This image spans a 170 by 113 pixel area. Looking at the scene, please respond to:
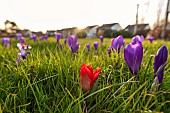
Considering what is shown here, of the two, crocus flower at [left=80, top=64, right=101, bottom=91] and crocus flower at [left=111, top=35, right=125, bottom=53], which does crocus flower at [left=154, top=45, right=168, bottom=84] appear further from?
crocus flower at [left=111, top=35, right=125, bottom=53]

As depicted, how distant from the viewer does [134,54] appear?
3.82 feet

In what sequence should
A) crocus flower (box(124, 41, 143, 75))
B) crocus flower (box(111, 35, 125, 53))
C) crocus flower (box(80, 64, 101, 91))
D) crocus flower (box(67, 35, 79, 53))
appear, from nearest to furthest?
crocus flower (box(80, 64, 101, 91)), crocus flower (box(124, 41, 143, 75)), crocus flower (box(111, 35, 125, 53)), crocus flower (box(67, 35, 79, 53))

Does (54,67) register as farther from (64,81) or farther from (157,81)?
(157,81)

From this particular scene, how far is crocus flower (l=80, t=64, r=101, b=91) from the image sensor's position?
104 centimetres

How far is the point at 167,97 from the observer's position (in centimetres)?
125

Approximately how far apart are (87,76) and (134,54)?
290 mm

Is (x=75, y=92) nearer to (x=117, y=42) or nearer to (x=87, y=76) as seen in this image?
(x=87, y=76)

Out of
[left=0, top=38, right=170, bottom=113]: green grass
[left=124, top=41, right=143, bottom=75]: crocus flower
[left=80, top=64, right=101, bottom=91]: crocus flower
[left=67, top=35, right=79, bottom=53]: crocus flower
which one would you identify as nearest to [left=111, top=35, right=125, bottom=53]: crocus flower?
[left=0, top=38, right=170, bottom=113]: green grass

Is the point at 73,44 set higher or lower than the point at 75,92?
higher

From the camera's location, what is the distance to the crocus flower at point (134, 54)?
115 cm

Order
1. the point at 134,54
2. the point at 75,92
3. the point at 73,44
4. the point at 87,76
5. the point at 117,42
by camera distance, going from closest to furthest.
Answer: the point at 87,76
the point at 134,54
the point at 75,92
the point at 117,42
the point at 73,44

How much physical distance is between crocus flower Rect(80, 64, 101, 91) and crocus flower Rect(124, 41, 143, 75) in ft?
0.72

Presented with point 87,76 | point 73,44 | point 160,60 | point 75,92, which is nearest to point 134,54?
point 160,60

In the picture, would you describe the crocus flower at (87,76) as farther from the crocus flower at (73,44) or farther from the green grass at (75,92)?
the crocus flower at (73,44)
